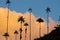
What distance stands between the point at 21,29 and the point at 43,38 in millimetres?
55683

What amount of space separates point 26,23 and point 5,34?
1821cm

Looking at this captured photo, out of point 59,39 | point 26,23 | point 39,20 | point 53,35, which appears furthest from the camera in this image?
point 26,23

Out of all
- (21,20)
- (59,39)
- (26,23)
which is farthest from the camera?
(26,23)

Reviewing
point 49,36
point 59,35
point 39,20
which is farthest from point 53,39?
point 39,20

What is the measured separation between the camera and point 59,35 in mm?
91375

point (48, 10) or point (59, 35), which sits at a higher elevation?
point (48, 10)

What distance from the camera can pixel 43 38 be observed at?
105m

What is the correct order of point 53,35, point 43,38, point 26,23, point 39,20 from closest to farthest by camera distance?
point 53,35 < point 43,38 < point 39,20 < point 26,23

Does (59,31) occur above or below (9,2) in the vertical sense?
below

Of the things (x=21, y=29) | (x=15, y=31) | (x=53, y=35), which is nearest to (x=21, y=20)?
(x=21, y=29)

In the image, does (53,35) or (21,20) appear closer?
(53,35)

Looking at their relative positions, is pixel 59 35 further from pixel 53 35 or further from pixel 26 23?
pixel 26 23

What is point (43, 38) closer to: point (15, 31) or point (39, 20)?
point (39, 20)

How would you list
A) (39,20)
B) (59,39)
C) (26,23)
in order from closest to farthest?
(59,39) → (39,20) → (26,23)
